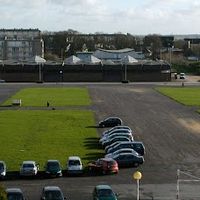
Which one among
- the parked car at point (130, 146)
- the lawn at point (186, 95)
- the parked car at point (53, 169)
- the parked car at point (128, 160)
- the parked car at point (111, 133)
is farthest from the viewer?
the lawn at point (186, 95)

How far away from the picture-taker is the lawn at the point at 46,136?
43.6 meters

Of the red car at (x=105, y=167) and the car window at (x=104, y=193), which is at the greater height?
the car window at (x=104, y=193)

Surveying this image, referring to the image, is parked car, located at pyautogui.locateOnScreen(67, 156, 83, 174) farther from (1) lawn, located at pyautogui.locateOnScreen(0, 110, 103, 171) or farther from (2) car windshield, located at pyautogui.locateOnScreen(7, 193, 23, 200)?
(2) car windshield, located at pyautogui.locateOnScreen(7, 193, 23, 200)

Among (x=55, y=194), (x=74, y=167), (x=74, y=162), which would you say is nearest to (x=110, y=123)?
(x=74, y=162)

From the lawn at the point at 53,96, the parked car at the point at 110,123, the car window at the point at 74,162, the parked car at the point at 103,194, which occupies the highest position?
the parked car at the point at 103,194

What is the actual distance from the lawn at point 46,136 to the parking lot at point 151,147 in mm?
3207

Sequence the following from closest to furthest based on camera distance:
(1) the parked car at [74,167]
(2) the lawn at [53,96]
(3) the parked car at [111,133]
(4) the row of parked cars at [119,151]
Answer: (1) the parked car at [74,167] → (4) the row of parked cars at [119,151] → (3) the parked car at [111,133] → (2) the lawn at [53,96]

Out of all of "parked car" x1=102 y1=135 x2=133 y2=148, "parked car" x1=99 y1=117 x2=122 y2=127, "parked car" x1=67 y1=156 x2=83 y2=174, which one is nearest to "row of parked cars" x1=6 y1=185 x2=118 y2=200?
"parked car" x1=67 y1=156 x2=83 y2=174

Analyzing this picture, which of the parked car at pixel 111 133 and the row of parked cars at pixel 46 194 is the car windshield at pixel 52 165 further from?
the parked car at pixel 111 133

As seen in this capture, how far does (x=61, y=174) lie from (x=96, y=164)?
2585mm

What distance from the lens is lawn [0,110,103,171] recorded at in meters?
43.6

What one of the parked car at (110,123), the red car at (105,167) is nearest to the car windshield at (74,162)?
the red car at (105,167)

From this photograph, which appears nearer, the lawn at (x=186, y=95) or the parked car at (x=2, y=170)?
the parked car at (x=2, y=170)

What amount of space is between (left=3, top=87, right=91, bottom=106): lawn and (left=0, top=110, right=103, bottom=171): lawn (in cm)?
967
